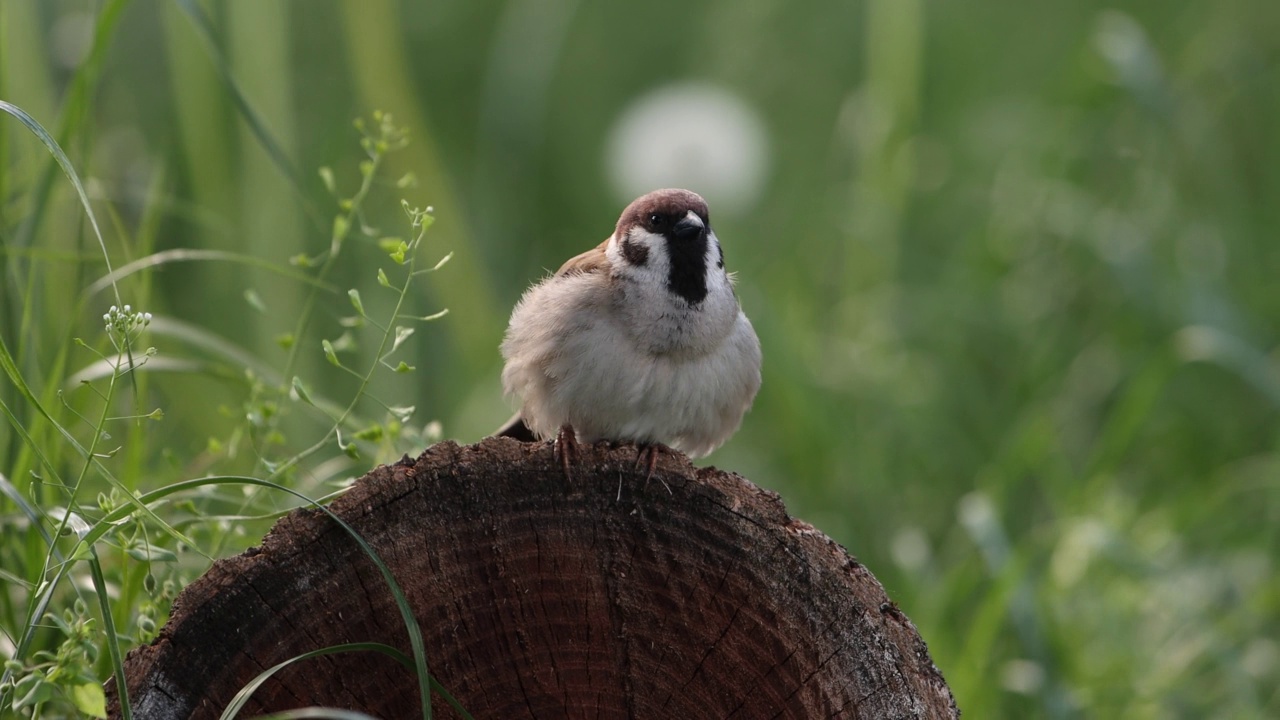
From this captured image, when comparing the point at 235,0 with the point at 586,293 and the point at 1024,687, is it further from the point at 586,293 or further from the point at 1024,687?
the point at 1024,687

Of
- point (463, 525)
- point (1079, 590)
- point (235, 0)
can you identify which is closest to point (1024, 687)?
point (1079, 590)

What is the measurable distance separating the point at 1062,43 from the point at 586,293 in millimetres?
5633

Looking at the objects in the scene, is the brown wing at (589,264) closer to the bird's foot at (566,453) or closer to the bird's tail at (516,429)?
the bird's tail at (516,429)

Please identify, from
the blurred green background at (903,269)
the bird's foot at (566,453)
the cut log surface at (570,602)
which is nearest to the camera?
the cut log surface at (570,602)

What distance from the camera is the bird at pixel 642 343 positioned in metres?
2.71

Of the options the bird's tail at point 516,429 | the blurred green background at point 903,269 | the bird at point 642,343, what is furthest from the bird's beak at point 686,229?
the blurred green background at point 903,269

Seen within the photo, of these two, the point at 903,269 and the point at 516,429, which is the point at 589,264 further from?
the point at 903,269

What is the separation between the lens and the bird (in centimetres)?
271

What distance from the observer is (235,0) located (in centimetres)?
479

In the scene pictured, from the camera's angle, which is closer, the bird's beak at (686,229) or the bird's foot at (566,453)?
the bird's foot at (566,453)

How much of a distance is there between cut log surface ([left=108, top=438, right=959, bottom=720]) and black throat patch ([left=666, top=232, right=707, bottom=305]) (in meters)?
0.78

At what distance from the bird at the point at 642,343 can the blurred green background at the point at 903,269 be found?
0.54m

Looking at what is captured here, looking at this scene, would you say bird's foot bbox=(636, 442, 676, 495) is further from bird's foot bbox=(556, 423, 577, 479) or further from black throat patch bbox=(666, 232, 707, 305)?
black throat patch bbox=(666, 232, 707, 305)

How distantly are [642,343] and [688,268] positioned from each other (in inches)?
9.4
